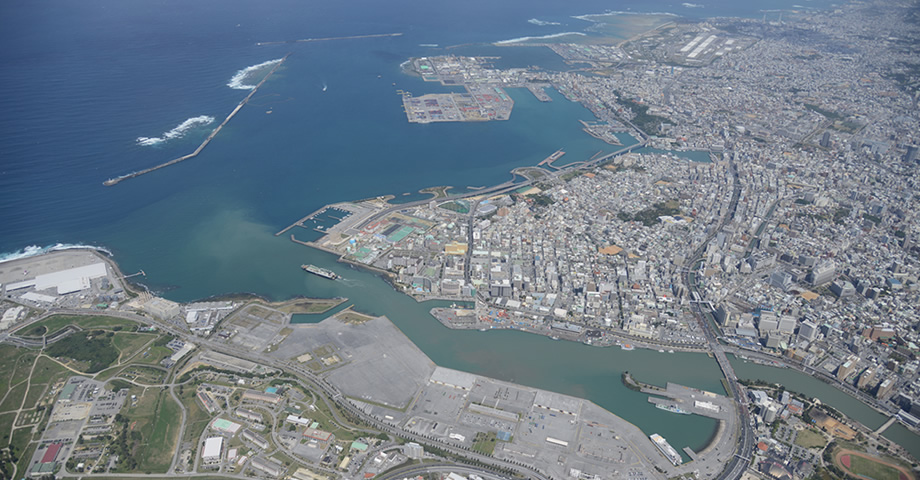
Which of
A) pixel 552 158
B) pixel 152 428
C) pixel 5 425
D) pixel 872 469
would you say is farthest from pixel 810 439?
pixel 5 425

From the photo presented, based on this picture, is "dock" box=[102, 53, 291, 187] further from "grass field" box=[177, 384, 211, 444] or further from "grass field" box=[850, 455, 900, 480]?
"grass field" box=[850, 455, 900, 480]

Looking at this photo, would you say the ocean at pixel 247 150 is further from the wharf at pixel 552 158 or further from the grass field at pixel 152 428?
the grass field at pixel 152 428

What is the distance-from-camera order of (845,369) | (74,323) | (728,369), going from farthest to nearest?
(74,323) → (728,369) → (845,369)

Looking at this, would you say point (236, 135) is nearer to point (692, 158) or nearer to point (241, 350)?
point (241, 350)

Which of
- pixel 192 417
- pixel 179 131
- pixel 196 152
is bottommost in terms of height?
pixel 192 417

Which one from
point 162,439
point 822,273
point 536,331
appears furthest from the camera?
point 822,273

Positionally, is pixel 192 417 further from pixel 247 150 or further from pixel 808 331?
pixel 247 150

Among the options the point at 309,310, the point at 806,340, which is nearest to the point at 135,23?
the point at 309,310

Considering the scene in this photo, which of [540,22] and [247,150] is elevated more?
[540,22]
